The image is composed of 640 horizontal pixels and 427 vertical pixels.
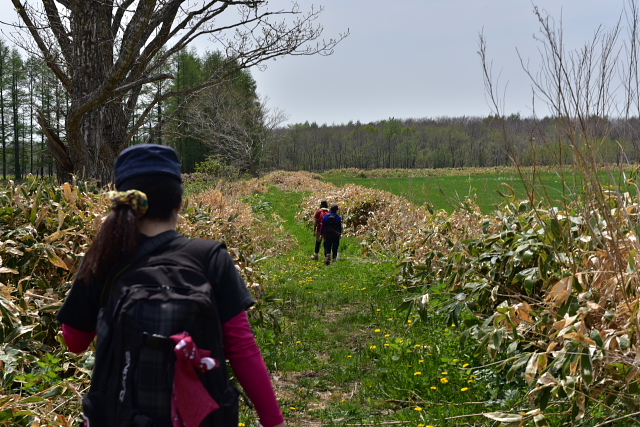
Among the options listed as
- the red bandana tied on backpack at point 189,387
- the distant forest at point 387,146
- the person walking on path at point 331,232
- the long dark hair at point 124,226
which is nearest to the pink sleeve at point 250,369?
the red bandana tied on backpack at point 189,387

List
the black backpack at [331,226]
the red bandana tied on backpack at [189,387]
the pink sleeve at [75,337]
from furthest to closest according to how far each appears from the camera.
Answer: the black backpack at [331,226] < the pink sleeve at [75,337] < the red bandana tied on backpack at [189,387]

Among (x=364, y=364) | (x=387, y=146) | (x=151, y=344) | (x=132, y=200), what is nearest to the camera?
(x=151, y=344)

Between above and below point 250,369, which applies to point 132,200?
above

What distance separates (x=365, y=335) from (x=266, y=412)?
452 centimetres

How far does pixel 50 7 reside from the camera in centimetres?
780

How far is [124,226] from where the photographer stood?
165 centimetres

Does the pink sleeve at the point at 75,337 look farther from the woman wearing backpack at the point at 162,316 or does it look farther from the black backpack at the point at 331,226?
the black backpack at the point at 331,226

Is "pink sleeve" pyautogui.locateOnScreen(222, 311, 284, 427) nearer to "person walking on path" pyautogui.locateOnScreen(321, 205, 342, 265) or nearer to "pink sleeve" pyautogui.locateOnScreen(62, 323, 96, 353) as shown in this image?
"pink sleeve" pyautogui.locateOnScreen(62, 323, 96, 353)

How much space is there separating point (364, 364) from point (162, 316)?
3.81 metres

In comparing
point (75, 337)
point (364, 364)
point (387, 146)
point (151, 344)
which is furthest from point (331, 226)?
point (387, 146)

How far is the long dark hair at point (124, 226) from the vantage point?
166 centimetres

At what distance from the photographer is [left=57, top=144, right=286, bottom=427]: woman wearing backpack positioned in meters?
1.55

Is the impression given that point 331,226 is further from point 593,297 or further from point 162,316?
point 162,316

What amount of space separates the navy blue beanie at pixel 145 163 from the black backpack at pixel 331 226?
9.96 metres
